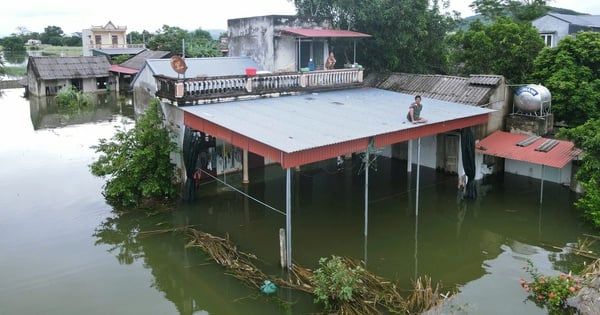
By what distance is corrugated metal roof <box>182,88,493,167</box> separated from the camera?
11469 millimetres

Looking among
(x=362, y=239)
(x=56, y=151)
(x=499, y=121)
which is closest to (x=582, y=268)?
(x=362, y=239)

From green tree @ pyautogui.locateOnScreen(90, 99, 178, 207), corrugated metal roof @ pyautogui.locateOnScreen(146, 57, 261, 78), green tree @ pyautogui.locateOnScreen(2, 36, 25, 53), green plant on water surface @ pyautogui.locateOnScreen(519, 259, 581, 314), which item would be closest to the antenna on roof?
green tree @ pyautogui.locateOnScreen(90, 99, 178, 207)

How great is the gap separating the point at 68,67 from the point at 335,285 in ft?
113

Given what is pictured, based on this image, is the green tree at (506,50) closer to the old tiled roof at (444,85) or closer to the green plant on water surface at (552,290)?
the old tiled roof at (444,85)

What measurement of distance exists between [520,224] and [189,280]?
9007 millimetres

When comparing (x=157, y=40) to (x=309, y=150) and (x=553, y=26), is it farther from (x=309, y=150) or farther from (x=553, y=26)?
(x=309, y=150)

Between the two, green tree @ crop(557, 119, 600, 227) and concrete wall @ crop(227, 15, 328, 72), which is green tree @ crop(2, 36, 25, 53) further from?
green tree @ crop(557, 119, 600, 227)

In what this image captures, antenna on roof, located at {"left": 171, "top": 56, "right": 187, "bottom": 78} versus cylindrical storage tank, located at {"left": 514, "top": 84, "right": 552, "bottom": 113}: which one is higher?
antenna on roof, located at {"left": 171, "top": 56, "right": 187, "bottom": 78}

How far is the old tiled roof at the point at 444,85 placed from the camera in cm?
1766

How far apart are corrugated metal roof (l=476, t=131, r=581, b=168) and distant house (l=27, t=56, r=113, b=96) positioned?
101ft

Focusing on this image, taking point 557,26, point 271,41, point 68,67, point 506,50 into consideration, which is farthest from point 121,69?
point 557,26

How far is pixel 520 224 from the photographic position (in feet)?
46.8

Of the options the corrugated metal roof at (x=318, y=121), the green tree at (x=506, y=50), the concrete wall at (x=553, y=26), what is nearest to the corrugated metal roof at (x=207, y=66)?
the corrugated metal roof at (x=318, y=121)

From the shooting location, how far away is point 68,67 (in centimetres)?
3784
